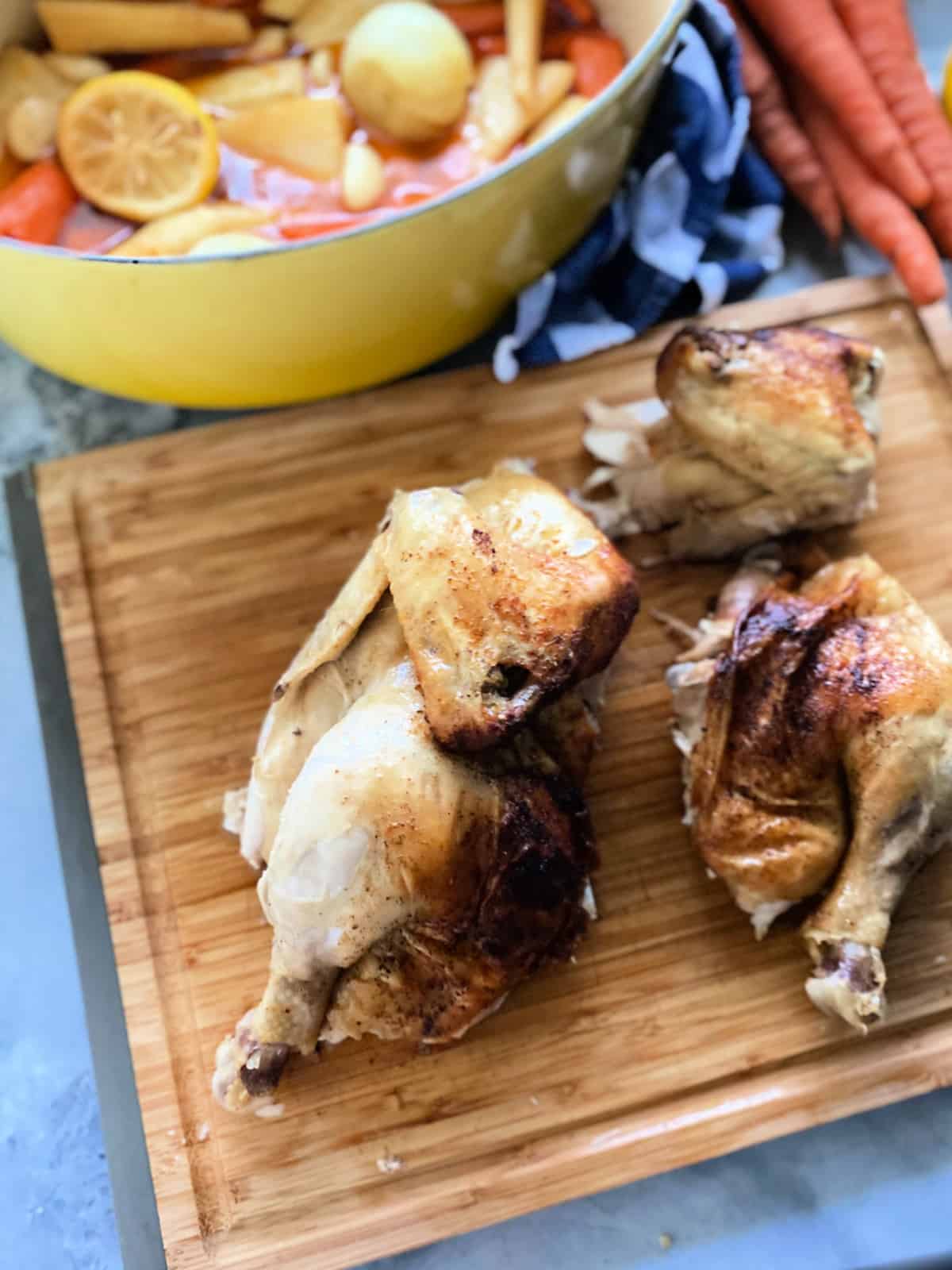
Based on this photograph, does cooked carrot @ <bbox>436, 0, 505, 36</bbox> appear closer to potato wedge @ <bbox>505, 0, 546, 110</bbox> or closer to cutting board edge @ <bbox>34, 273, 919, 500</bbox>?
potato wedge @ <bbox>505, 0, 546, 110</bbox>

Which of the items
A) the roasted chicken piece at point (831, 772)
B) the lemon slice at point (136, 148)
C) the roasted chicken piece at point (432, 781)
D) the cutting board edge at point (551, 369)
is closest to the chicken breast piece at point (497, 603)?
the roasted chicken piece at point (432, 781)

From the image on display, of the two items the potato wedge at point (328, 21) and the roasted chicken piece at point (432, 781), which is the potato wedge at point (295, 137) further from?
the roasted chicken piece at point (432, 781)

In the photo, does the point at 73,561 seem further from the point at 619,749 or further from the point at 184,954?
the point at 619,749

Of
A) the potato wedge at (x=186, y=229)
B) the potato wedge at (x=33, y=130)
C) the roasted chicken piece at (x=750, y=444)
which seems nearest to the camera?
the roasted chicken piece at (x=750, y=444)

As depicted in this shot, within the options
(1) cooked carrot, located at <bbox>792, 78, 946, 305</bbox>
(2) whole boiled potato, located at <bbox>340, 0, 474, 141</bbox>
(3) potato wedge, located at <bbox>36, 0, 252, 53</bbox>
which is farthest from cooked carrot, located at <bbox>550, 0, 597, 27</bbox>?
(3) potato wedge, located at <bbox>36, 0, 252, 53</bbox>

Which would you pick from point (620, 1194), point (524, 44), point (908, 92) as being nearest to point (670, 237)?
point (524, 44)
